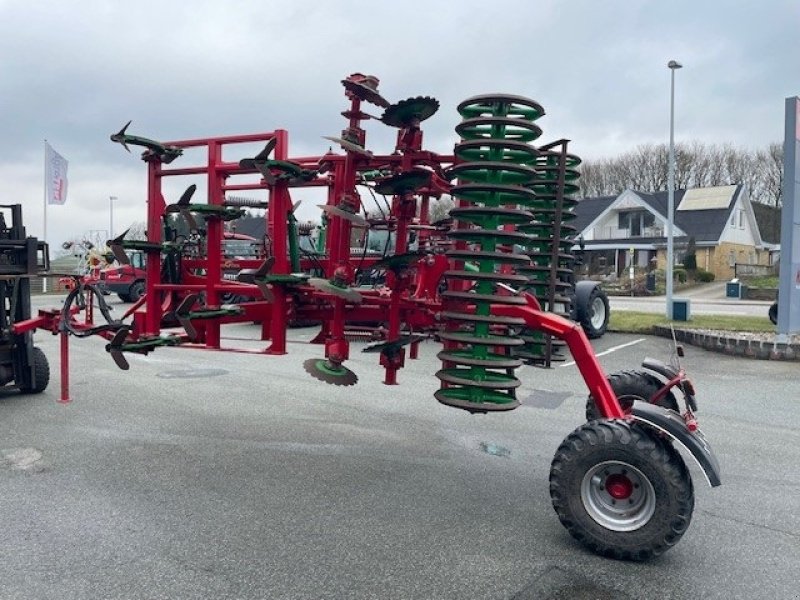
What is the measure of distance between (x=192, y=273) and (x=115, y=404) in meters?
2.12

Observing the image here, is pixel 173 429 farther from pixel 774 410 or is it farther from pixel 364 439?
pixel 774 410

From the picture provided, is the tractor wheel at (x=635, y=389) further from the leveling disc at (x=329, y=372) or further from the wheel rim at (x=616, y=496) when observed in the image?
the leveling disc at (x=329, y=372)

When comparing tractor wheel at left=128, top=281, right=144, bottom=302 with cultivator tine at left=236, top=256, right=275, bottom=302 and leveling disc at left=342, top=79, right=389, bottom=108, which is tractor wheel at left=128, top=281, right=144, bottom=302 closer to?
cultivator tine at left=236, top=256, right=275, bottom=302

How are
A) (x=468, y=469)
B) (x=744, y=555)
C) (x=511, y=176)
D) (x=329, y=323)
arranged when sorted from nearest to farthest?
(x=744, y=555) < (x=511, y=176) < (x=468, y=469) < (x=329, y=323)

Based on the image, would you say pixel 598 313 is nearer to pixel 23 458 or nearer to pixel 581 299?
pixel 581 299

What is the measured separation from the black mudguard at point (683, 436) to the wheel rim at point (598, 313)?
33.9 ft

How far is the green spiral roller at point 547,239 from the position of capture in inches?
180

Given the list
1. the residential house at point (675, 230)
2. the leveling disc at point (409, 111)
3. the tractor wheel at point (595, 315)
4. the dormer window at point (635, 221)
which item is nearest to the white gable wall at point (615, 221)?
the residential house at point (675, 230)

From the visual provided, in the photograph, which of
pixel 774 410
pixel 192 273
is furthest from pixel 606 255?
pixel 192 273

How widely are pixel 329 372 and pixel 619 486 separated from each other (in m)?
1.96

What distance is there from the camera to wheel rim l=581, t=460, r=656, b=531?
366 centimetres

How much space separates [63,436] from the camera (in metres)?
6.00

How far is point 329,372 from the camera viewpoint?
4.61m

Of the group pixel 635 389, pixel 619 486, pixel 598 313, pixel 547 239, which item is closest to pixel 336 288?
pixel 547 239
